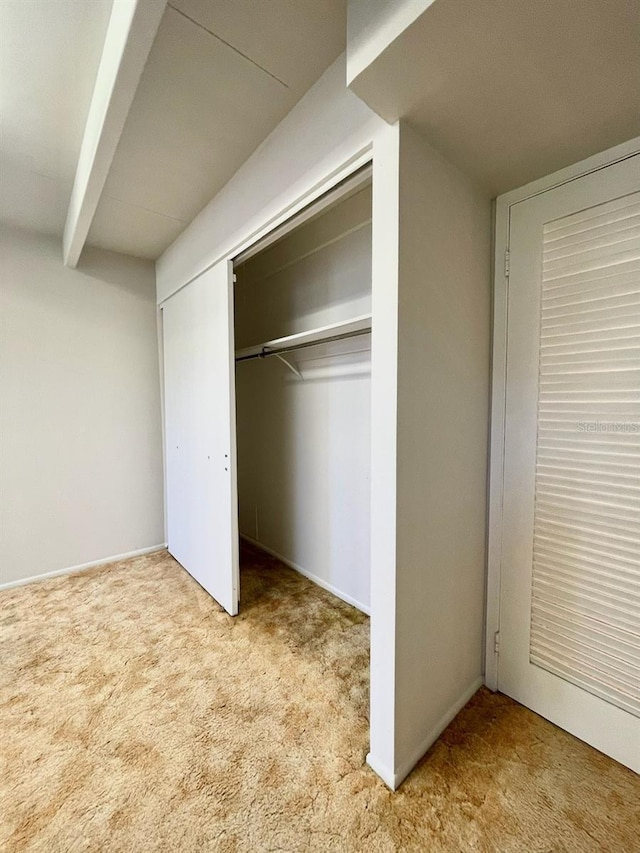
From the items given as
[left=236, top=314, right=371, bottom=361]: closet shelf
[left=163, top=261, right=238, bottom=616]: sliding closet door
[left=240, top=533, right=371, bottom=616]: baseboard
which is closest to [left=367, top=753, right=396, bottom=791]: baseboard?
[left=240, top=533, right=371, bottom=616]: baseboard

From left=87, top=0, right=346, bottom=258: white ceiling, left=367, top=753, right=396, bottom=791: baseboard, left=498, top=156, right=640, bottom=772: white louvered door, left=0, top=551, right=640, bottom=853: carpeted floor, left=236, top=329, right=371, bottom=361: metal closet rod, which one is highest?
left=87, top=0, right=346, bottom=258: white ceiling

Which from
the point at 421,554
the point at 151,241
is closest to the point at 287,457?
the point at 421,554

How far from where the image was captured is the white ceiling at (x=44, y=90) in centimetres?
121

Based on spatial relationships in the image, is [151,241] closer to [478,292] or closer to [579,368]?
[478,292]

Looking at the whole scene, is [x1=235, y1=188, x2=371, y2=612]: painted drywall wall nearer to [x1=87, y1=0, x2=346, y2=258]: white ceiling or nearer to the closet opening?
the closet opening

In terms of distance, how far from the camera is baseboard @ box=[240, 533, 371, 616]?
2.37 m

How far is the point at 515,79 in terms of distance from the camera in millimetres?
983

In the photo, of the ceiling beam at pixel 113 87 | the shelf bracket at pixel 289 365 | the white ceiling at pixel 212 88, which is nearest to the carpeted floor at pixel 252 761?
the shelf bracket at pixel 289 365

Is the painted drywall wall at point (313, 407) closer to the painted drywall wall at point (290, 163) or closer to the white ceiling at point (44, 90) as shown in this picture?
the painted drywall wall at point (290, 163)

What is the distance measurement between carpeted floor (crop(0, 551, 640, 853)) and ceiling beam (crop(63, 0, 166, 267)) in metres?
2.35

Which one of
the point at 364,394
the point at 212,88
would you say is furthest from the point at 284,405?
the point at 212,88

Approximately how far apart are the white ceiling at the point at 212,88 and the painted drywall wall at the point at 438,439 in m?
0.49

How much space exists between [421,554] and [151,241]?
113 inches

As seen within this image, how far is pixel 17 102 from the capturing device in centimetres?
156
